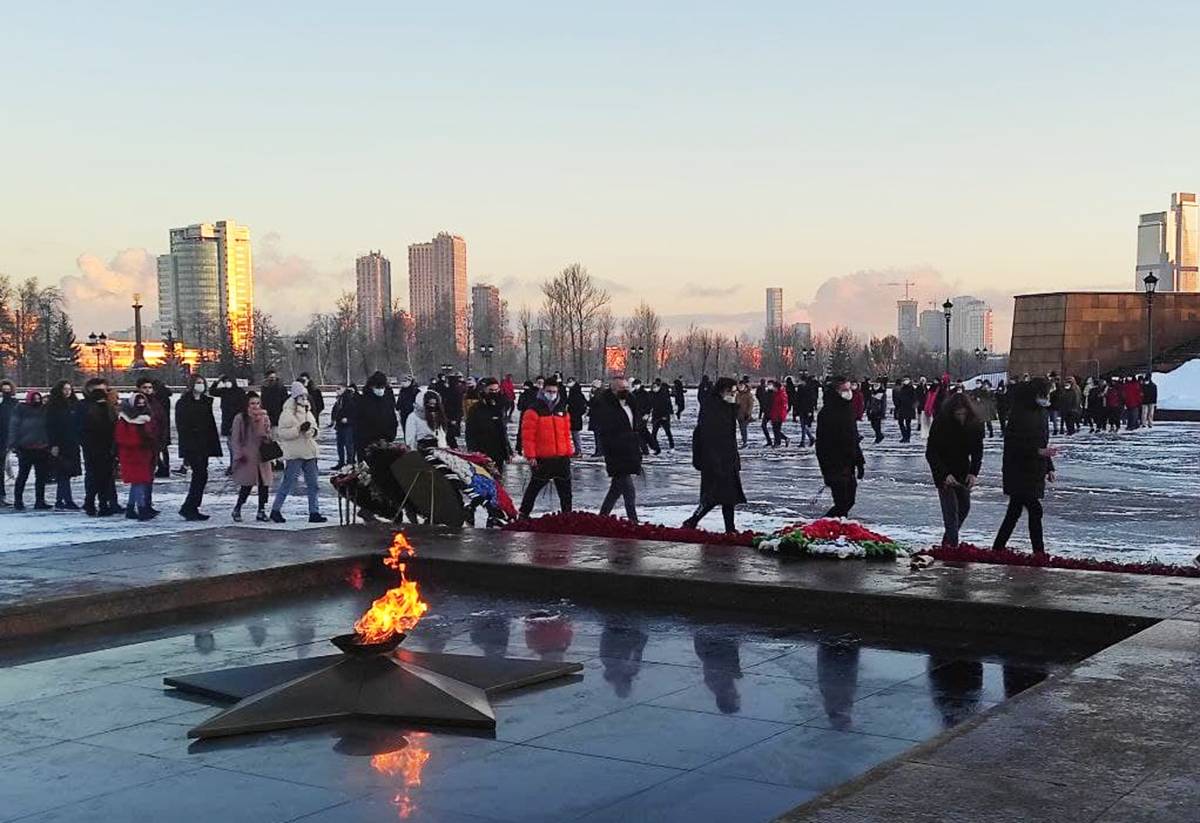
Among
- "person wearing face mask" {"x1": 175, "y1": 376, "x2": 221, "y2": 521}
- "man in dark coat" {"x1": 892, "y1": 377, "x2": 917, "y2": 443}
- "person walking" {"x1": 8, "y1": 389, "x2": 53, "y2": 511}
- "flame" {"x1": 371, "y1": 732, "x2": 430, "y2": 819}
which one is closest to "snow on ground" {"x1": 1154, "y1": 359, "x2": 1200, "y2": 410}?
"man in dark coat" {"x1": 892, "y1": 377, "x2": 917, "y2": 443}

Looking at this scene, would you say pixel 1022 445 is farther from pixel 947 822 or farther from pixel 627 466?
pixel 947 822

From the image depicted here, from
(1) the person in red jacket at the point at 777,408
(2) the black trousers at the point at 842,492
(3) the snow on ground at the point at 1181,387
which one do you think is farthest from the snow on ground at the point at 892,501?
(3) the snow on ground at the point at 1181,387

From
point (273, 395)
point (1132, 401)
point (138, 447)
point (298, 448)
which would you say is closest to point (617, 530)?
point (298, 448)

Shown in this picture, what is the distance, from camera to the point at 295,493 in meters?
16.7

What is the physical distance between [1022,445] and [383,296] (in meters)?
188

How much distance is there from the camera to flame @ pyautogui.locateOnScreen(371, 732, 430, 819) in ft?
14.6

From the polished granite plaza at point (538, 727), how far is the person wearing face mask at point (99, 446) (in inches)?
281

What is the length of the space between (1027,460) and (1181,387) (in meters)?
36.4

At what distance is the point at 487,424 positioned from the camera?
13.6 meters

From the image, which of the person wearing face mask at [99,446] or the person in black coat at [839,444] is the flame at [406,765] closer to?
the person in black coat at [839,444]

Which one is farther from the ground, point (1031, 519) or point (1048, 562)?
point (1031, 519)

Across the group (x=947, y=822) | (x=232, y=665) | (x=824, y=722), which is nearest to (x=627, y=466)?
(x=232, y=665)

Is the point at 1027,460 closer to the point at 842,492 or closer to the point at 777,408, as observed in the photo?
the point at 842,492

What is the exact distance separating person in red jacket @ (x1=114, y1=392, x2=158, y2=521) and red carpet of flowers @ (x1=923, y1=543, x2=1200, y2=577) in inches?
340
